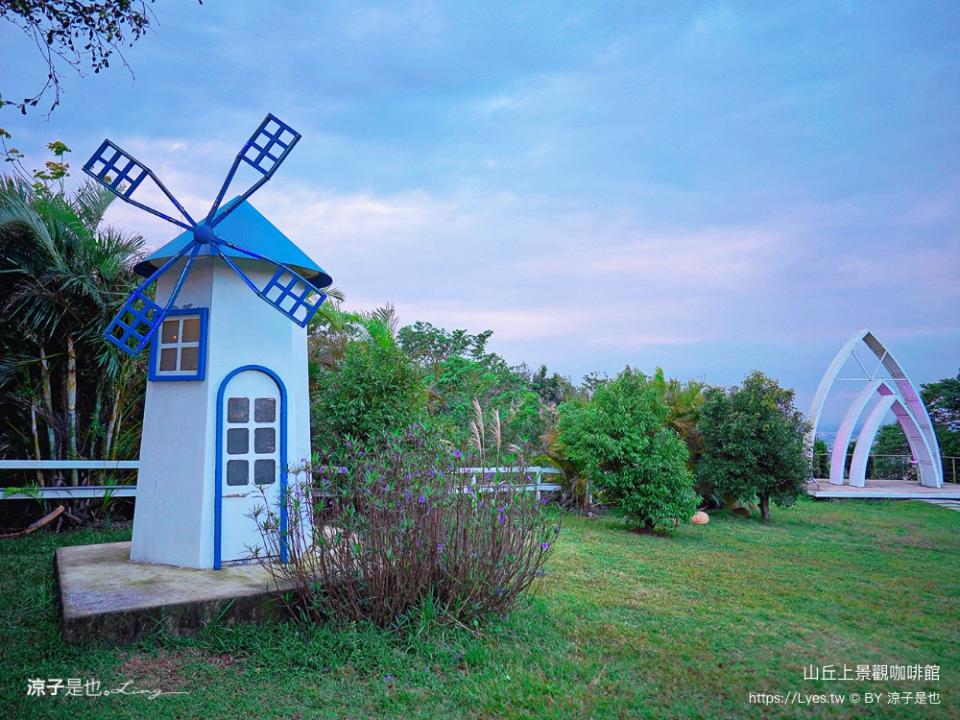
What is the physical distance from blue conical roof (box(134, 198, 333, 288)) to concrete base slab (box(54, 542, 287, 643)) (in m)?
2.99

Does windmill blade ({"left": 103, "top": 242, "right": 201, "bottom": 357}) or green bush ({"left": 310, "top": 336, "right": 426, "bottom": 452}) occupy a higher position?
windmill blade ({"left": 103, "top": 242, "right": 201, "bottom": 357})

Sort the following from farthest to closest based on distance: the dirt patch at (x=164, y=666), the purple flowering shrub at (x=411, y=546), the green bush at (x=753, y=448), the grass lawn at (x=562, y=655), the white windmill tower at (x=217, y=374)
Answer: the green bush at (x=753, y=448)
the white windmill tower at (x=217, y=374)
the purple flowering shrub at (x=411, y=546)
the dirt patch at (x=164, y=666)
the grass lawn at (x=562, y=655)

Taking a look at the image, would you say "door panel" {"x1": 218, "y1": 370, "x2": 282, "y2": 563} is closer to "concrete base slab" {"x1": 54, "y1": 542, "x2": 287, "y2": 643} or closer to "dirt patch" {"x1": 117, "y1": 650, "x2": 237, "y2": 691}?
"concrete base slab" {"x1": 54, "y1": 542, "x2": 287, "y2": 643}

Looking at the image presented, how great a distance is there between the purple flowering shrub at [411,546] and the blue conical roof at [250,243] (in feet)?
8.21

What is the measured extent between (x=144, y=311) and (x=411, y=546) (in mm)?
3764

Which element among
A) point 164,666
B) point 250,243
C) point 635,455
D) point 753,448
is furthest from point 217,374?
point 753,448

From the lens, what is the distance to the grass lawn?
386 cm

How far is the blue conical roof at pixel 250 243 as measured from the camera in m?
6.66

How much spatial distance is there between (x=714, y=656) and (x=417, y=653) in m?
2.05

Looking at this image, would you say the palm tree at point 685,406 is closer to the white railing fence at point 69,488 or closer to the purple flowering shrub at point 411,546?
the white railing fence at point 69,488

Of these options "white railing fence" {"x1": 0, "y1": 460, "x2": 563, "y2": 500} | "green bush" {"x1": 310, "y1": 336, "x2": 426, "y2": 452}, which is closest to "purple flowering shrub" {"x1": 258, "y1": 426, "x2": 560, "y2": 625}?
"white railing fence" {"x1": 0, "y1": 460, "x2": 563, "y2": 500}

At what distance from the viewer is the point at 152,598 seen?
5113 millimetres

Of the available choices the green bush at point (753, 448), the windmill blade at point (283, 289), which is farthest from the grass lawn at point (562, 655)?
the green bush at point (753, 448)

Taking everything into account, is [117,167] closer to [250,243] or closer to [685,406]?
[250,243]
